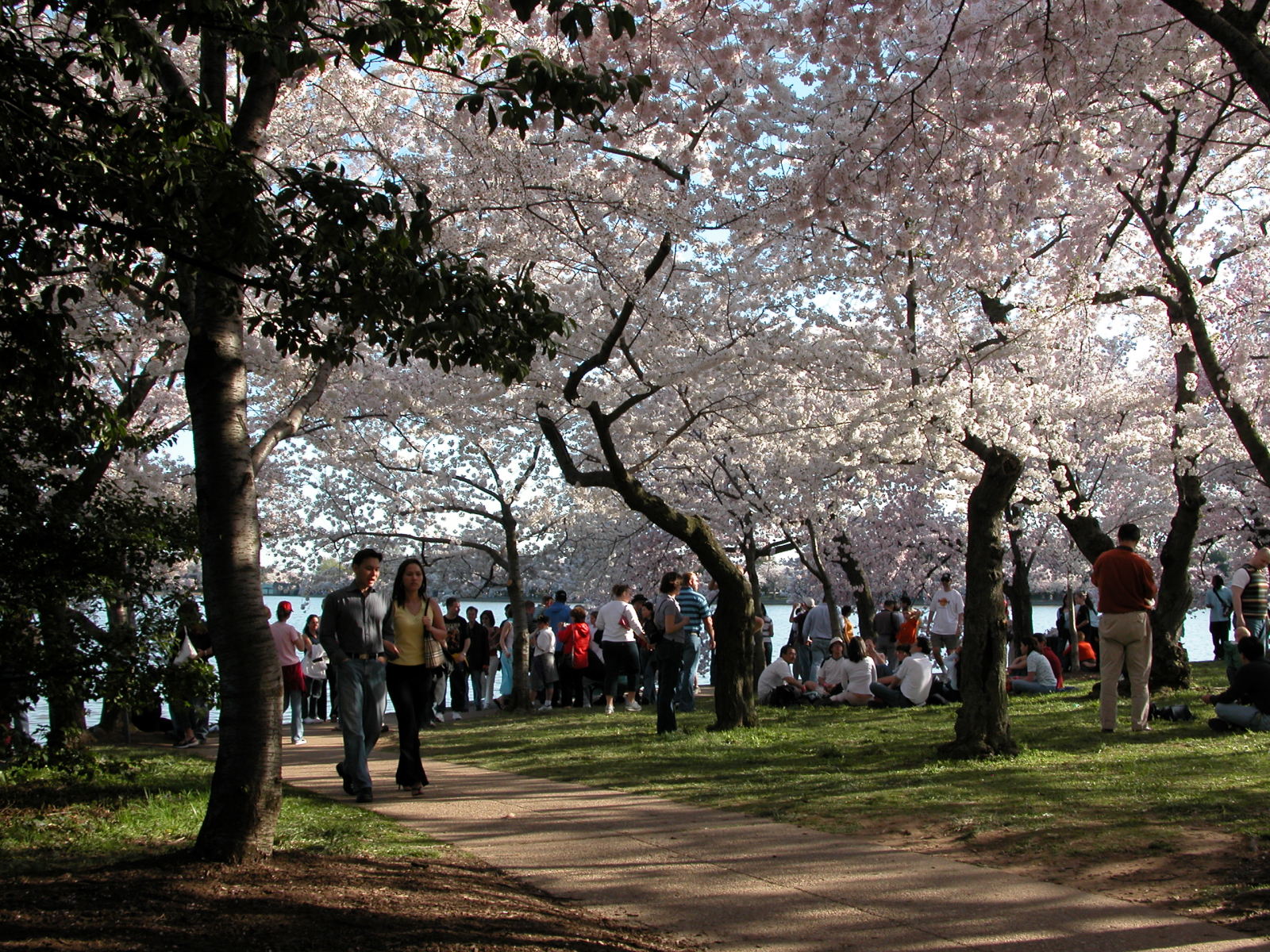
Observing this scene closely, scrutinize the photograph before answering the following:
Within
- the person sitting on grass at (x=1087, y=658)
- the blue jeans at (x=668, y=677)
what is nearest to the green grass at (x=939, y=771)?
the blue jeans at (x=668, y=677)

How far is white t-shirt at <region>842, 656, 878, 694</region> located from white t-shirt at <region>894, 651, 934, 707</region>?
475mm

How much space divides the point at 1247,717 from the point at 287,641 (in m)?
10.5

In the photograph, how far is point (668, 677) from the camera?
11398mm

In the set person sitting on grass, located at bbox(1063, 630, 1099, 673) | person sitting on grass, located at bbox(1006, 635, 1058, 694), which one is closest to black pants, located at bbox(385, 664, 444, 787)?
person sitting on grass, located at bbox(1006, 635, 1058, 694)

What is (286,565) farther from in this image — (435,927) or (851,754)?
(435,927)

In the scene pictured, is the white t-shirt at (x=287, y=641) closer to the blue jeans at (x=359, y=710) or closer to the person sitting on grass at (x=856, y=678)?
the blue jeans at (x=359, y=710)

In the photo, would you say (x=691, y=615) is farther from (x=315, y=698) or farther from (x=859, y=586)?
(x=859, y=586)

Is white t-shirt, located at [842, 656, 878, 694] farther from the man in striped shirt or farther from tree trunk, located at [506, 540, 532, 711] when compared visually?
tree trunk, located at [506, 540, 532, 711]

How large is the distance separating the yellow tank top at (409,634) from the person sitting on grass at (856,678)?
7.93 meters

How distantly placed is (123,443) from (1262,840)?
763 cm

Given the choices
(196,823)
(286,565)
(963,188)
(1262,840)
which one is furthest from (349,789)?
(286,565)

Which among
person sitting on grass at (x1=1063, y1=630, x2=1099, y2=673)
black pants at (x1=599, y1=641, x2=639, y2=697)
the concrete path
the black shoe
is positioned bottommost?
person sitting on grass at (x1=1063, y1=630, x2=1099, y2=673)

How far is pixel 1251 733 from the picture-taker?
9.29 m

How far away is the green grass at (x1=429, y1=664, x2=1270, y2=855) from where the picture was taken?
615 centimetres
